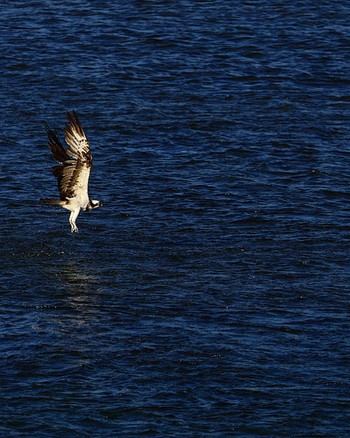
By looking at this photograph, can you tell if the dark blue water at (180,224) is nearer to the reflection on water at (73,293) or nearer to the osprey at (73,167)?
the reflection on water at (73,293)

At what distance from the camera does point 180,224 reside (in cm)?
2188

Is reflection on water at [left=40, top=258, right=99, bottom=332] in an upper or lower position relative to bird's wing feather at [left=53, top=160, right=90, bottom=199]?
lower

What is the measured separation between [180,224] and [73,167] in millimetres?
3408

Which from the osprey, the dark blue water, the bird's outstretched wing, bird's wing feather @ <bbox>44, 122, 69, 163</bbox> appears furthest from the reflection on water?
bird's wing feather @ <bbox>44, 122, 69, 163</bbox>

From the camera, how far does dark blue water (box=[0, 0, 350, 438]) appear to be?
1559cm

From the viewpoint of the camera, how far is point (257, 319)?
17.9m

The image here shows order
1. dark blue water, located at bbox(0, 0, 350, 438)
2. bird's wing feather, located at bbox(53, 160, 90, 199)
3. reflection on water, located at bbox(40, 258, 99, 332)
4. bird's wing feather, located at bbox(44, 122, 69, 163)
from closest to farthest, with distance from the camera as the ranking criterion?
dark blue water, located at bbox(0, 0, 350, 438) < reflection on water, located at bbox(40, 258, 99, 332) < bird's wing feather, located at bbox(44, 122, 69, 163) < bird's wing feather, located at bbox(53, 160, 90, 199)

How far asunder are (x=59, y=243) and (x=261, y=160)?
610 cm

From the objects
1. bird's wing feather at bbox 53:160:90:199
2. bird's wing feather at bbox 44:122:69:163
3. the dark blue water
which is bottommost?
the dark blue water

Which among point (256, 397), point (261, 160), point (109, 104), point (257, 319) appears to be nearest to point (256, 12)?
point (109, 104)

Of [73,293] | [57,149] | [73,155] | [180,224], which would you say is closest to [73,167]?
[73,155]

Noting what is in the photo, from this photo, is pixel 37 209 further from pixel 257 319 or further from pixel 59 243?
pixel 257 319

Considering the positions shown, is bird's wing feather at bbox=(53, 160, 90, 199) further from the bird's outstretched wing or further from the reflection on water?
the reflection on water

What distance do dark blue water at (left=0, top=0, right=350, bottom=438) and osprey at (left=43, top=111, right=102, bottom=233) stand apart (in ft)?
3.18
